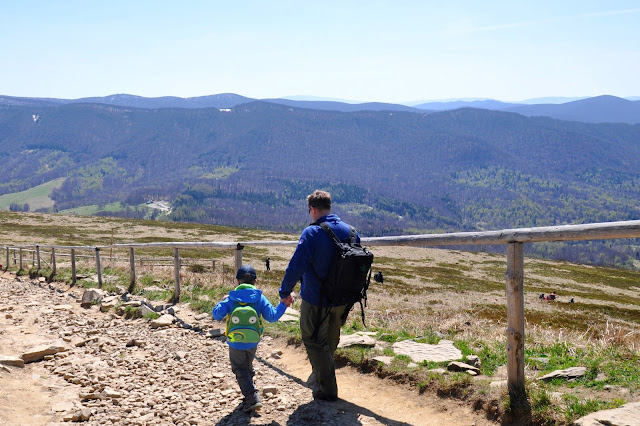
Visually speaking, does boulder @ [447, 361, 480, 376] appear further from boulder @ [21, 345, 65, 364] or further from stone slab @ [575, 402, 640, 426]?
boulder @ [21, 345, 65, 364]

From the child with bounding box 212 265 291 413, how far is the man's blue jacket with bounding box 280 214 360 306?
318 millimetres

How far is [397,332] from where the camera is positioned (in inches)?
299

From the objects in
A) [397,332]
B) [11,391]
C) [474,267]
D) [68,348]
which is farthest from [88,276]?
[474,267]

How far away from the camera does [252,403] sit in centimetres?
524

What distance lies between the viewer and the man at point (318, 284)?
507 centimetres

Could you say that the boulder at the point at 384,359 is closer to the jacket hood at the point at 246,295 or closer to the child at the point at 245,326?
the child at the point at 245,326

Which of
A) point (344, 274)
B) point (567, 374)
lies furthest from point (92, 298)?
point (567, 374)

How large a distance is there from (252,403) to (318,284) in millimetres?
1472

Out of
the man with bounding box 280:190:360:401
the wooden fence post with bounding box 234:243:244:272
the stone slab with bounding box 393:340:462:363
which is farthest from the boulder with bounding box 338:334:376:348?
the wooden fence post with bounding box 234:243:244:272

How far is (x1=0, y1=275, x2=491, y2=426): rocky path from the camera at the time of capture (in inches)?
202

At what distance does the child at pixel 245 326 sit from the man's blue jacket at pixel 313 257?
1.04ft

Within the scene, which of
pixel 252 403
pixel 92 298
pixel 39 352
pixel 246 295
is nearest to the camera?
pixel 252 403

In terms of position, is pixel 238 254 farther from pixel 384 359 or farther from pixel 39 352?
pixel 384 359

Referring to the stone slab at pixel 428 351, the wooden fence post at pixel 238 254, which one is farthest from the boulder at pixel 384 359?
the wooden fence post at pixel 238 254
